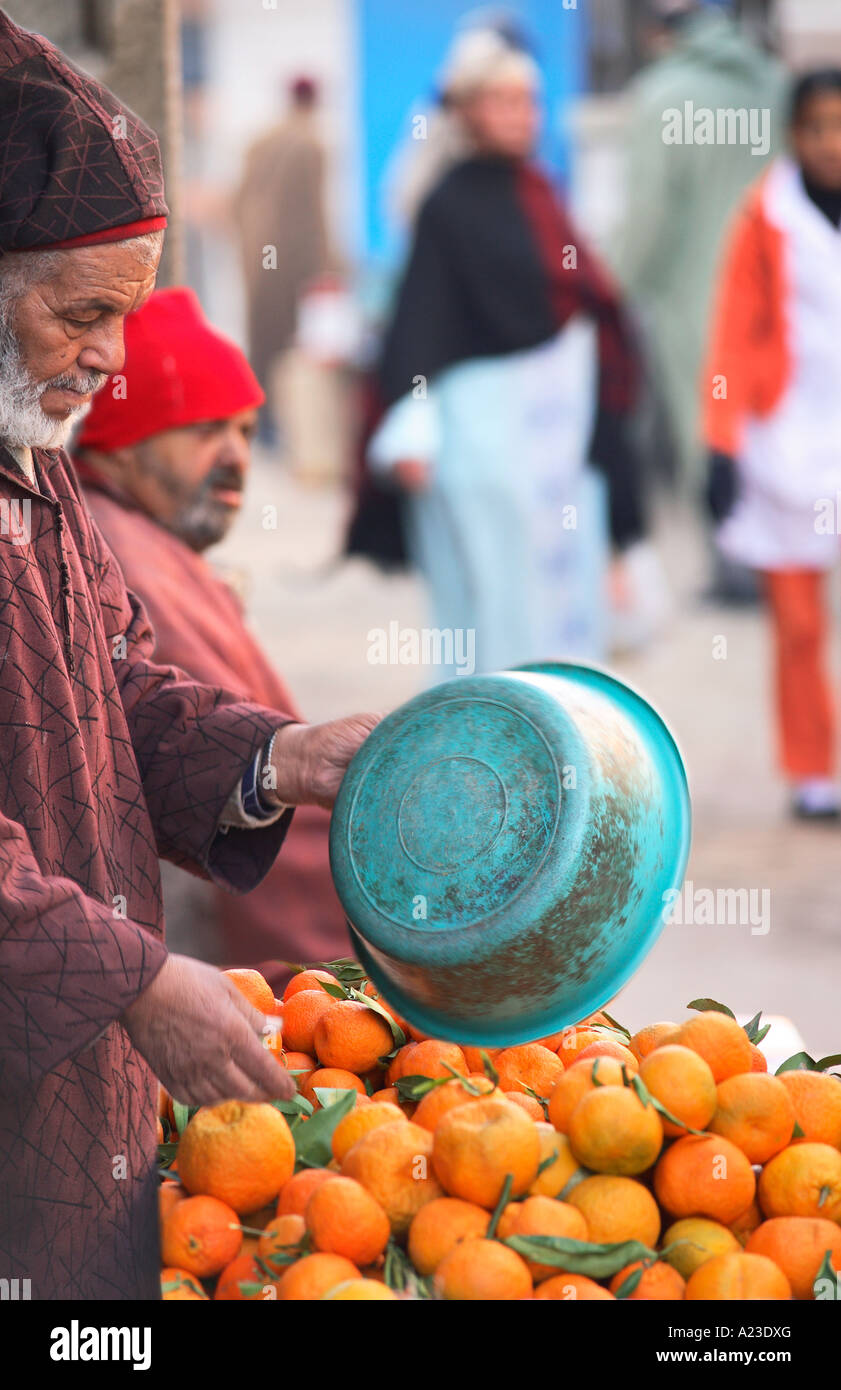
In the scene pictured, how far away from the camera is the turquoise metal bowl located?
1.68m

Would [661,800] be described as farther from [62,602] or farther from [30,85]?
[30,85]

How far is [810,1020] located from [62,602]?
279cm

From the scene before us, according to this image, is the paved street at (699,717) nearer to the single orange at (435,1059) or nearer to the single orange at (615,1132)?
the single orange at (435,1059)

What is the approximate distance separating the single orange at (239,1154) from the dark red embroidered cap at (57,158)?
813 millimetres

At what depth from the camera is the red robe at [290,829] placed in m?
2.86

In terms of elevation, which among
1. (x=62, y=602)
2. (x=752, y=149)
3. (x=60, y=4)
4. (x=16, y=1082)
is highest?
(x=752, y=149)

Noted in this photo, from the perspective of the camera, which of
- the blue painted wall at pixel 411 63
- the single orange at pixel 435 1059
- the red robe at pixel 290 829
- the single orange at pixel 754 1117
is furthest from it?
the blue painted wall at pixel 411 63

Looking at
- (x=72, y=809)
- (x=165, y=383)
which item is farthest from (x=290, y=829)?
(x=72, y=809)

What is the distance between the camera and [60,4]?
3.52 metres

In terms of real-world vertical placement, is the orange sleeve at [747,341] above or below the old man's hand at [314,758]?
above

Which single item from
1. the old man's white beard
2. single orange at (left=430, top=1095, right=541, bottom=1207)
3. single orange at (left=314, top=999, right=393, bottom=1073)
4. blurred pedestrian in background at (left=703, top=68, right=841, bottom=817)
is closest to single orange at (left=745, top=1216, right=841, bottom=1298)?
single orange at (left=430, top=1095, right=541, bottom=1207)

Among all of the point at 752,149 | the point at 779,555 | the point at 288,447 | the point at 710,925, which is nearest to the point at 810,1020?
the point at 710,925

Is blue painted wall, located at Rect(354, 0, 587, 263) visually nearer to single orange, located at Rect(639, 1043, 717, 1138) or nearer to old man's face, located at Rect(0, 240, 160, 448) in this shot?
old man's face, located at Rect(0, 240, 160, 448)

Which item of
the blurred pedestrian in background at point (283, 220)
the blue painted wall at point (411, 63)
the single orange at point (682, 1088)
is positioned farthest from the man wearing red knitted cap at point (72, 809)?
the blurred pedestrian in background at point (283, 220)
